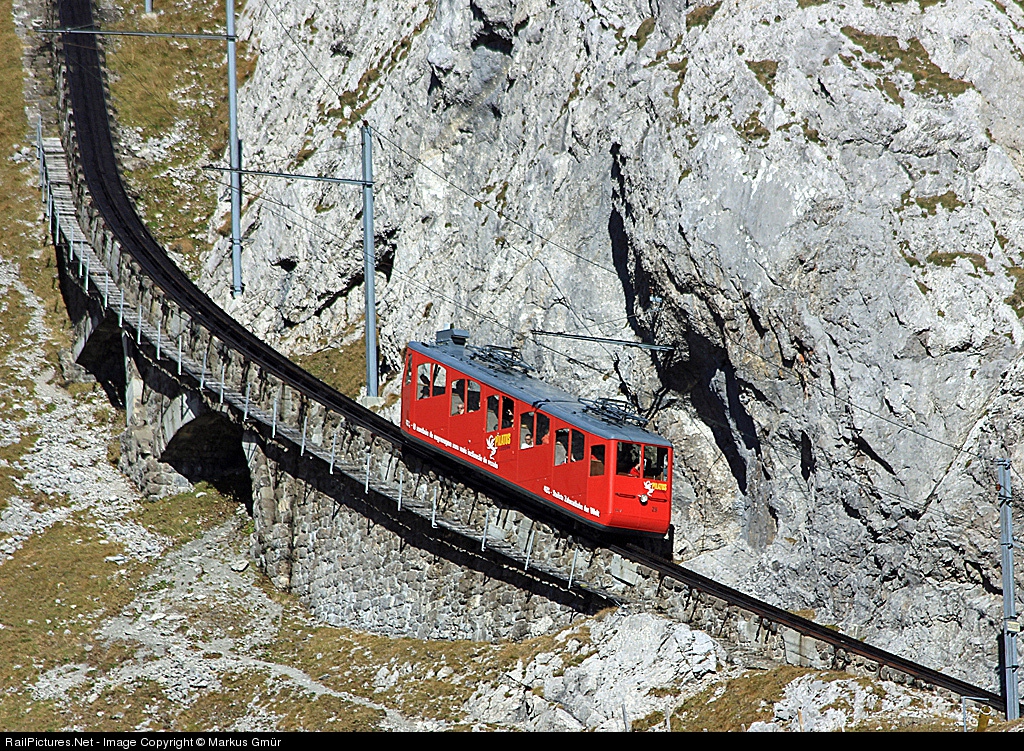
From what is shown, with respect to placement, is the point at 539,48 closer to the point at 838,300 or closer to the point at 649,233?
the point at 649,233

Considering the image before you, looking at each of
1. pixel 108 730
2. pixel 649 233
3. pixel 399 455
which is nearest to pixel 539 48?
pixel 649 233

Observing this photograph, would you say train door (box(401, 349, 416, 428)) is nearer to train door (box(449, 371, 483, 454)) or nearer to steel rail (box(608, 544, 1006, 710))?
train door (box(449, 371, 483, 454))

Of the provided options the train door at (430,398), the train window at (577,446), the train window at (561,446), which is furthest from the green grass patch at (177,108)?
the train window at (577,446)

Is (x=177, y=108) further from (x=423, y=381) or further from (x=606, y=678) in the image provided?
(x=606, y=678)

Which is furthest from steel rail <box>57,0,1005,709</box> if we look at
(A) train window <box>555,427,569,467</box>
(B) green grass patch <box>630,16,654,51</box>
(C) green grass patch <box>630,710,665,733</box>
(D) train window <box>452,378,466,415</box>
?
(B) green grass patch <box>630,16,654,51</box>

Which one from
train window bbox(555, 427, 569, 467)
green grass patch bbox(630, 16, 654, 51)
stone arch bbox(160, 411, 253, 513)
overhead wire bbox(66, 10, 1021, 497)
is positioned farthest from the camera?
stone arch bbox(160, 411, 253, 513)
